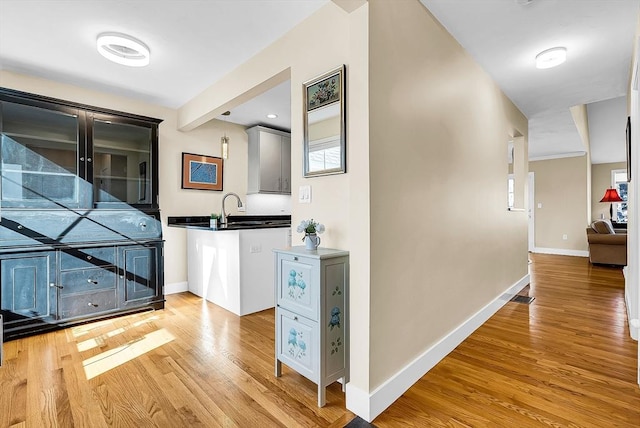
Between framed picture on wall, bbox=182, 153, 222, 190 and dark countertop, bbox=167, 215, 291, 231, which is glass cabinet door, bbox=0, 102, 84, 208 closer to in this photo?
dark countertop, bbox=167, 215, 291, 231

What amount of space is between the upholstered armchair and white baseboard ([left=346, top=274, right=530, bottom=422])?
4.69 metres

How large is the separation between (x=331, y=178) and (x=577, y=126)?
5.33m

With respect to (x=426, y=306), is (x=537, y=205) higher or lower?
higher

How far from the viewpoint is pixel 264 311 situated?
3.44 metres

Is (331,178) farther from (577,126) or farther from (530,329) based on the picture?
(577,126)

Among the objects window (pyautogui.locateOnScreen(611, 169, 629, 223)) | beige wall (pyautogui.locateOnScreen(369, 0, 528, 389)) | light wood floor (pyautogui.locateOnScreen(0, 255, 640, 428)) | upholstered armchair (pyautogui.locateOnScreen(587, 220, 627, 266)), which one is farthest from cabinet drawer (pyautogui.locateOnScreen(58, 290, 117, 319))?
window (pyautogui.locateOnScreen(611, 169, 629, 223))

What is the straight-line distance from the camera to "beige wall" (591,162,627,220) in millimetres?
8867

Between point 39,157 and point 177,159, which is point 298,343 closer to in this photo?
point 39,157

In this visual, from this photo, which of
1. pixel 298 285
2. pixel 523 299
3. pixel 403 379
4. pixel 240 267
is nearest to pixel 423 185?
pixel 298 285

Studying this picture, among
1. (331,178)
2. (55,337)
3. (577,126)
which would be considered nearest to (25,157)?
(55,337)

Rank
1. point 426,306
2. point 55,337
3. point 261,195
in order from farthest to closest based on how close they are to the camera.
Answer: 1. point 261,195
2. point 55,337
3. point 426,306

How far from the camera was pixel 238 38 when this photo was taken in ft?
8.14

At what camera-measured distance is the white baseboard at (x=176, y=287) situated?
4.10 metres

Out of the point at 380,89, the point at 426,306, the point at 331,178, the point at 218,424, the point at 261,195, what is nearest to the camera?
the point at 218,424
